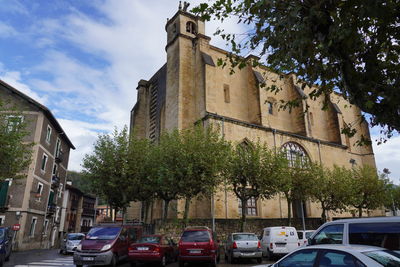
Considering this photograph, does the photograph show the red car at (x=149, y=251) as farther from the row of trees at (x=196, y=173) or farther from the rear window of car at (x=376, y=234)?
the rear window of car at (x=376, y=234)

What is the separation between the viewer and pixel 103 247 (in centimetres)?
1213

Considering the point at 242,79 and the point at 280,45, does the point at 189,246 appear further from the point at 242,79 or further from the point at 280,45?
the point at 242,79

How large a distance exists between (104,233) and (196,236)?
4.04 meters

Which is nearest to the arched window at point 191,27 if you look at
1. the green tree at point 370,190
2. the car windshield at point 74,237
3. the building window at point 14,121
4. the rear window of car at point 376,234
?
the building window at point 14,121

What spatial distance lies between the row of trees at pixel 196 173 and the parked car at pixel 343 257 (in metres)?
13.9

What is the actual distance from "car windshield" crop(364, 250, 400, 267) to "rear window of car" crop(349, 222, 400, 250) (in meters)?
1.70

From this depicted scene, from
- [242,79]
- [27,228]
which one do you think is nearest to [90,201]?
[27,228]

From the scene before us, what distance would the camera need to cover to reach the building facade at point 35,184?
78.6ft

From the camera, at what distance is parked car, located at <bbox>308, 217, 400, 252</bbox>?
636 cm

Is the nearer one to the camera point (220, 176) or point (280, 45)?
point (280, 45)

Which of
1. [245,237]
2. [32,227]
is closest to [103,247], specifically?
[245,237]

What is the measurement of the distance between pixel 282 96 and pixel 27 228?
29224 mm

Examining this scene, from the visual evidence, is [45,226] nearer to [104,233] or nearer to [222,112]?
[104,233]

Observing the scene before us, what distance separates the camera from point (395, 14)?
6.18m
